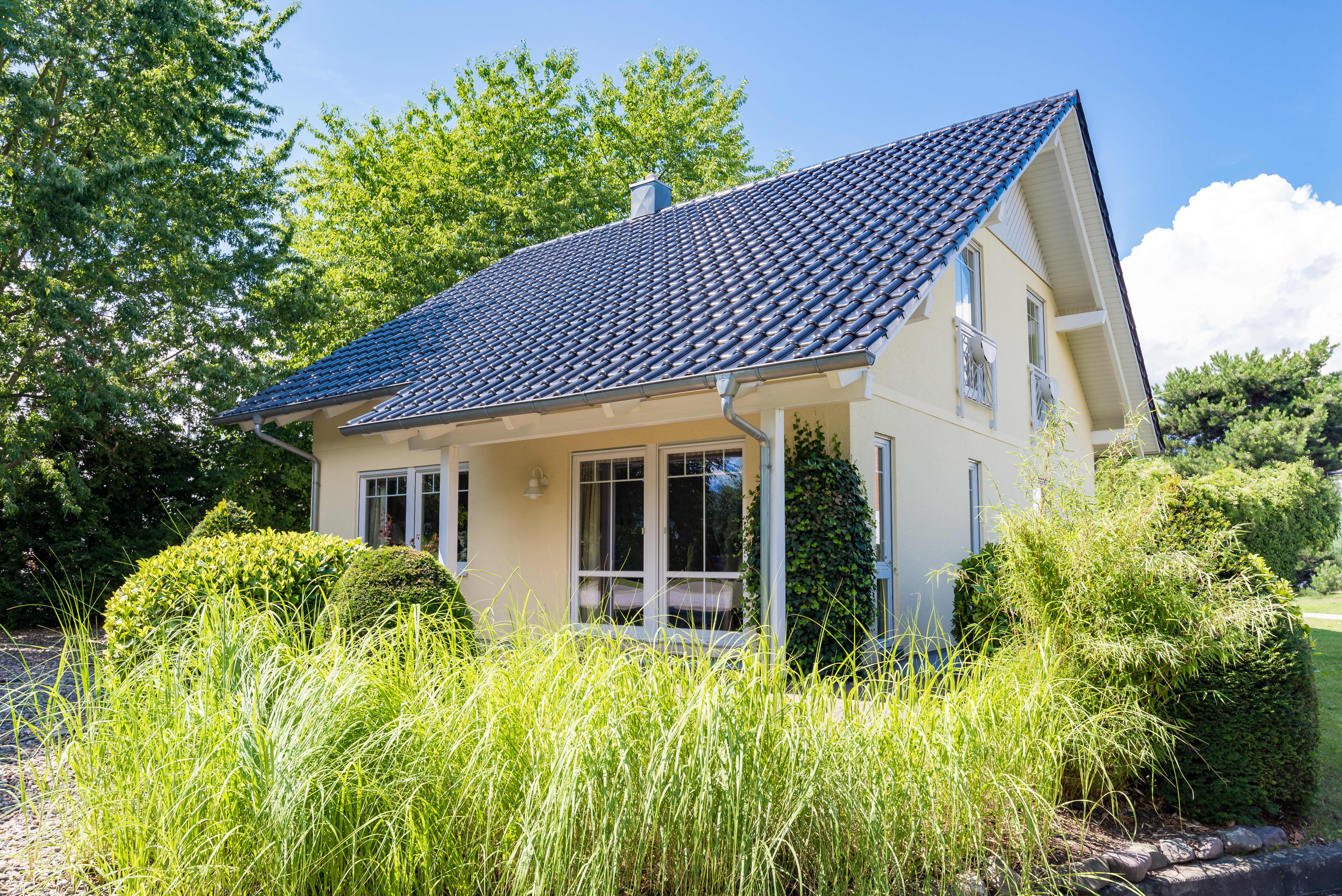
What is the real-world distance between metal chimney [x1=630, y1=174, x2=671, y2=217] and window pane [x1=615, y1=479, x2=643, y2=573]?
7.37 m

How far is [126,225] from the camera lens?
1228 centimetres

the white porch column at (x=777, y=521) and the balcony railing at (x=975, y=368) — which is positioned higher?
the balcony railing at (x=975, y=368)

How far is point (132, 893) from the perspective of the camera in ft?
9.65

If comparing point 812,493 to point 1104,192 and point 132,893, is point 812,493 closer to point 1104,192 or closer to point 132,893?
point 132,893

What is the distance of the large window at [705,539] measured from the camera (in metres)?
8.21

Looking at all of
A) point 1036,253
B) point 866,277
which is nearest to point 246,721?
point 866,277

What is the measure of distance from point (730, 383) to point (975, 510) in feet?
18.9

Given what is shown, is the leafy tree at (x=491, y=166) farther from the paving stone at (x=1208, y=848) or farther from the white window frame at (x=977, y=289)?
the paving stone at (x=1208, y=848)

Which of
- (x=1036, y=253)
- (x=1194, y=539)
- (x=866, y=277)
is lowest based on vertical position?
(x=1194, y=539)

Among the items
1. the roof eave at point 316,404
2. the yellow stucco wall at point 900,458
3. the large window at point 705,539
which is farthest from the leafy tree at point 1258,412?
the roof eave at point 316,404

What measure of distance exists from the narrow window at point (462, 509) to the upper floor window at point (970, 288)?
21.4 ft

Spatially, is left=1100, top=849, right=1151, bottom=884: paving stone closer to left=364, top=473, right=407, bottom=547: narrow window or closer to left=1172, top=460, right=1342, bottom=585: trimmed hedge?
left=1172, top=460, right=1342, bottom=585: trimmed hedge

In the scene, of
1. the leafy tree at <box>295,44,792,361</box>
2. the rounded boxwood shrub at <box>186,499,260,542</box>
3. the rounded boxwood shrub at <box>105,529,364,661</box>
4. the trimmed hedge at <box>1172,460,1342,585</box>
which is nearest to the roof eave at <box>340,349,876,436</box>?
the rounded boxwood shrub at <box>105,529,364,661</box>

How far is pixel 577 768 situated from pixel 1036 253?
11.9 metres
